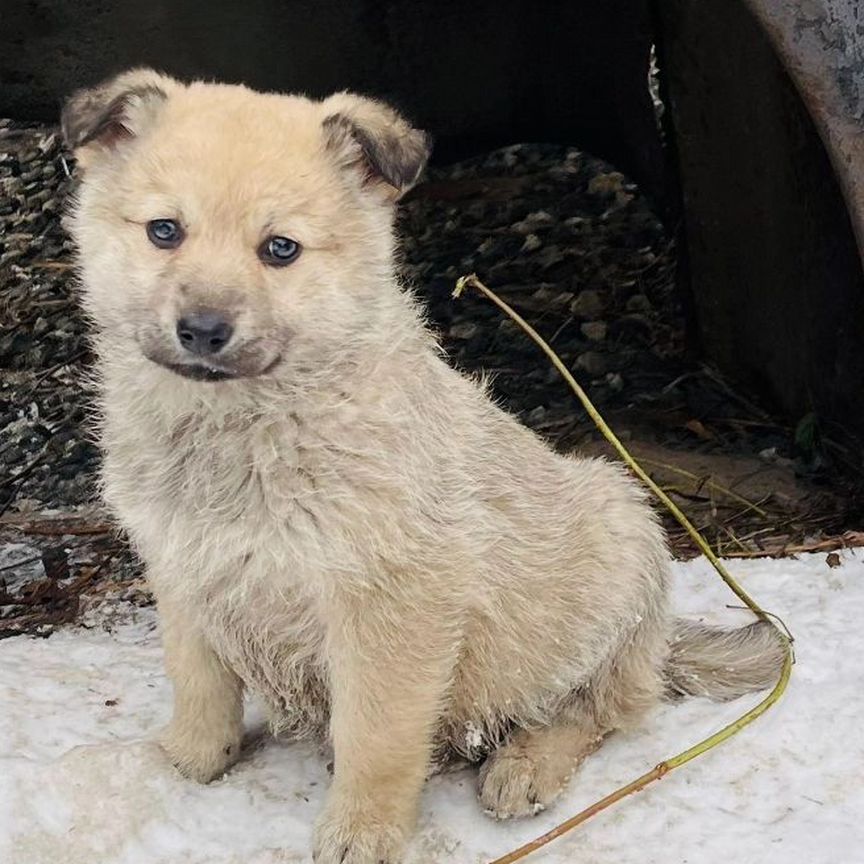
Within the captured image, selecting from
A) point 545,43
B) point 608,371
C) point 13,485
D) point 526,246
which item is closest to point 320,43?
point 545,43

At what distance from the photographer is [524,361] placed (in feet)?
22.9

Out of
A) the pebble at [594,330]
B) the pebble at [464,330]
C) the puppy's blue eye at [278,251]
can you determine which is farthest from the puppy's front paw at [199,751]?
the pebble at [594,330]

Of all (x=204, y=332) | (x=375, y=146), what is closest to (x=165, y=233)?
(x=204, y=332)

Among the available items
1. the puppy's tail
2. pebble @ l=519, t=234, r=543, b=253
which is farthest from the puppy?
pebble @ l=519, t=234, r=543, b=253

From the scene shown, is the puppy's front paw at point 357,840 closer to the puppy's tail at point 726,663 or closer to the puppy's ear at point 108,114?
the puppy's tail at point 726,663

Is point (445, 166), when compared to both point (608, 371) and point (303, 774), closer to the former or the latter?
point (608, 371)

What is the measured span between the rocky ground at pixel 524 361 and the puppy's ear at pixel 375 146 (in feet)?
7.69

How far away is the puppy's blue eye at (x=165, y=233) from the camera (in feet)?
9.06

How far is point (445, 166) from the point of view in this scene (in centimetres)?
917

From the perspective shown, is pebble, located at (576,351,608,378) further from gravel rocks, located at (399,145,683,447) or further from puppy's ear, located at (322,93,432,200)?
puppy's ear, located at (322,93,432,200)

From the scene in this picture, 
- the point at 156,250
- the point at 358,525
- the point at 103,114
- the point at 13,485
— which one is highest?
the point at 103,114

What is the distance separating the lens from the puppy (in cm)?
275

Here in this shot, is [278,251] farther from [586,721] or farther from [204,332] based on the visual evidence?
[586,721]

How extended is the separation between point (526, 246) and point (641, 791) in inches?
213
